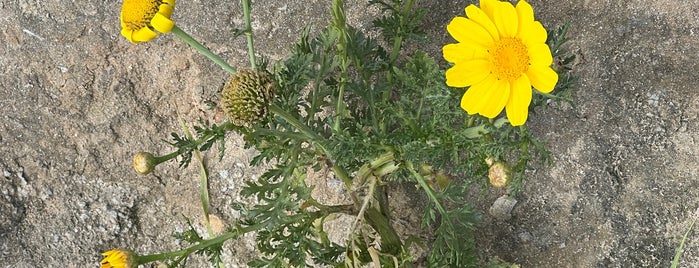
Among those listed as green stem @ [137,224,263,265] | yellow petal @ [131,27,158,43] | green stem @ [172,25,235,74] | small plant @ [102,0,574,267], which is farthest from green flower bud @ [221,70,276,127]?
green stem @ [137,224,263,265]

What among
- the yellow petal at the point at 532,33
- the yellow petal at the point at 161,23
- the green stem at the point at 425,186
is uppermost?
the yellow petal at the point at 161,23

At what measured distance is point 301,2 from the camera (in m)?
2.60

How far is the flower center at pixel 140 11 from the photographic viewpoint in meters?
1.82

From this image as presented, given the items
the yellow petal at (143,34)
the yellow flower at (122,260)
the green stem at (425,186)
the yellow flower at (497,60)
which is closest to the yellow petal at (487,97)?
the yellow flower at (497,60)

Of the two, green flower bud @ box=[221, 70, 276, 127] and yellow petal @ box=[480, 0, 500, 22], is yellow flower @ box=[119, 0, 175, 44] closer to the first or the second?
green flower bud @ box=[221, 70, 276, 127]

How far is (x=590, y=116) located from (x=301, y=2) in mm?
1010

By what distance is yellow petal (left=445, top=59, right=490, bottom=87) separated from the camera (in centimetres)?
174

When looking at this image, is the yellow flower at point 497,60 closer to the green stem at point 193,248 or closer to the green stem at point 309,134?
the green stem at point 309,134

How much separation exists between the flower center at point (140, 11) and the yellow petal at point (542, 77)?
2.86 feet

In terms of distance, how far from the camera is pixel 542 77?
1672mm

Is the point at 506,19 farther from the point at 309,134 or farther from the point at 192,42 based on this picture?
the point at 192,42

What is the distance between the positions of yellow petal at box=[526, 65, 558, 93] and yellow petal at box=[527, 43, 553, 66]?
0.04 feet

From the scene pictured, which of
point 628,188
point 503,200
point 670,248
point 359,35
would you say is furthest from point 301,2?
point 670,248

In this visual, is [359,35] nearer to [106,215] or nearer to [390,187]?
[390,187]
